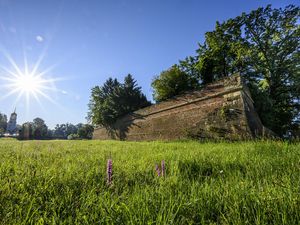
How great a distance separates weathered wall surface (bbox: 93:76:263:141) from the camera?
7.87 m

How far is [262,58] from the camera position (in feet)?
61.1

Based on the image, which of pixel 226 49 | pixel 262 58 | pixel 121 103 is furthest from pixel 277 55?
pixel 121 103

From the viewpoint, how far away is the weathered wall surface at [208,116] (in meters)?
7.87

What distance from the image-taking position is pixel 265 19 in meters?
17.7

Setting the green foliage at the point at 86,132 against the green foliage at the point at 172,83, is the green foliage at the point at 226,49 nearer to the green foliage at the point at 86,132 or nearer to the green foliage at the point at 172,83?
the green foliage at the point at 172,83

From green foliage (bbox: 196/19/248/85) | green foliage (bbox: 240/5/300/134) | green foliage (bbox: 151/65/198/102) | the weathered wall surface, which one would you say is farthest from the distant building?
green foliage (bbox: 240/5/300/134)

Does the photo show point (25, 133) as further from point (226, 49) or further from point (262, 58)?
point (262, 58)

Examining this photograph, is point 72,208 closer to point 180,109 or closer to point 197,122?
point 197,122

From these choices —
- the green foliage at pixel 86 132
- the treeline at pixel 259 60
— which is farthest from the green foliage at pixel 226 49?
the green foliage at pixel 86 132

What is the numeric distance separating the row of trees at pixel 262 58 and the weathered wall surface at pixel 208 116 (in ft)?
12.5

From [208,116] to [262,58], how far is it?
50.6ft

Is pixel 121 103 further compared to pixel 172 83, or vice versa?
pixel 121 103

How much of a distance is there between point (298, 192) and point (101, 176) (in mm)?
1739

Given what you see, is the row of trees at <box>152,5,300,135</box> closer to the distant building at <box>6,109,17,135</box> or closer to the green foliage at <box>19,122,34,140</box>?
the green foliage at <box>19,122,34,140</box>
